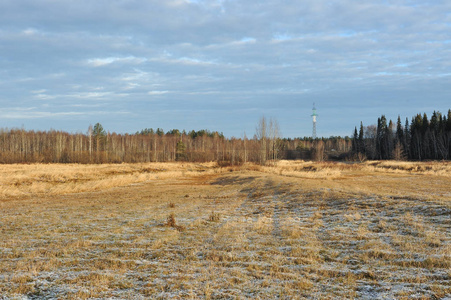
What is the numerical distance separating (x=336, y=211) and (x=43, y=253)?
36.5 feet

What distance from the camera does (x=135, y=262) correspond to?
812cm

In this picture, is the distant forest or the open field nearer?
the open field

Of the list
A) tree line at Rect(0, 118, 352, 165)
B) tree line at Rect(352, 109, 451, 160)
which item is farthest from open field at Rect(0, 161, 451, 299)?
tree line at Rect(352, 109, 451, 160)

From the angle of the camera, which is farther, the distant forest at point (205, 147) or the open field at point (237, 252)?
the distant forest at point (205, 147)

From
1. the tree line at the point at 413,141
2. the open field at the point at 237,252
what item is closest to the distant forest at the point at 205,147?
the tree line at the point at 413,141

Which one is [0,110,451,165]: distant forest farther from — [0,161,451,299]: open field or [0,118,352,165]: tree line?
[0,161,451,299]: open field

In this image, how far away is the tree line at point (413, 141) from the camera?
86.2 metres

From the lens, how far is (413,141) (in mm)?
95938

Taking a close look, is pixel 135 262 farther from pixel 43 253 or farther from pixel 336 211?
pixel 336 211

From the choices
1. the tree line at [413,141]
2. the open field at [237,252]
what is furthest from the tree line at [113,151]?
the open field at [237,252]

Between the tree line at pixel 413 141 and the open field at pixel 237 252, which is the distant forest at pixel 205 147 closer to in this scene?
the tree line at pixel 413 141

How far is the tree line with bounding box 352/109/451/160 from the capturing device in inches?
3393

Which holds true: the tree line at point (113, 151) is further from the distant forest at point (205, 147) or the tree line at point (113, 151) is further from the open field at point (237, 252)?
the open field at point (237, 252)

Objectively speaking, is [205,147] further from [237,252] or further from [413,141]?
[237,252]
